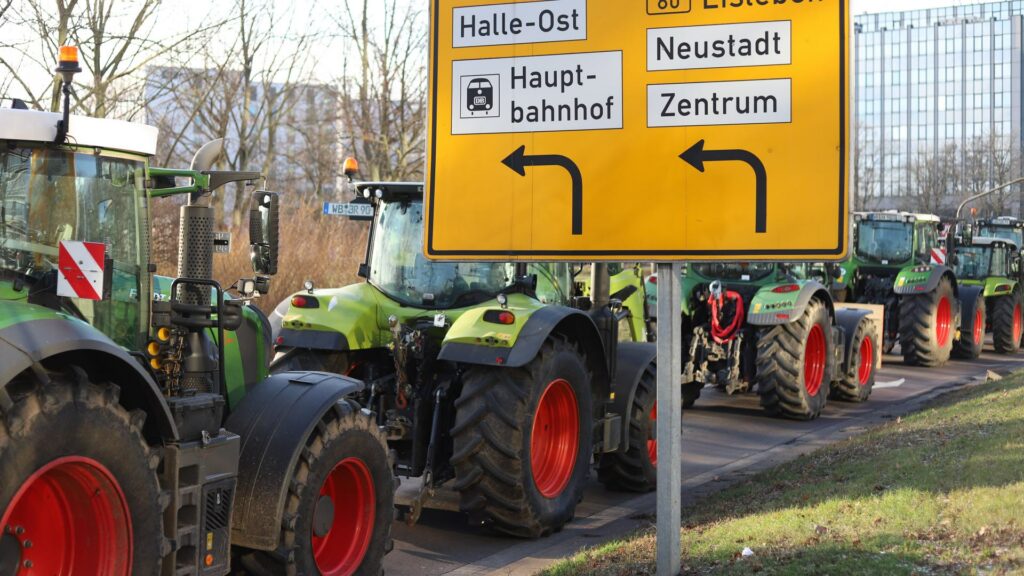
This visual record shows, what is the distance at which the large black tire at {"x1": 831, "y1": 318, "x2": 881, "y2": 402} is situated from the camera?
13844mm

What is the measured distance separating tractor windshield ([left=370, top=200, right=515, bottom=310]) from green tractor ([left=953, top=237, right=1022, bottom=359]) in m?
13.2

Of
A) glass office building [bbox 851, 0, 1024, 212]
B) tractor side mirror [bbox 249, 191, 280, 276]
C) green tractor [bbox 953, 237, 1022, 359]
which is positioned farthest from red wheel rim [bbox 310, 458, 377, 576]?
glass office building [bbox 851, 0, 1024, 212]

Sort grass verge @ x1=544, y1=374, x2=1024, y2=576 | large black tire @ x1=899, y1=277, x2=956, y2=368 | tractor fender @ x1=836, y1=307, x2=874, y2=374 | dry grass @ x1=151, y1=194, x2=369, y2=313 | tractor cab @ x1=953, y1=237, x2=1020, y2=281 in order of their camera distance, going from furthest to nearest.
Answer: tractor cab @ x1=953, y1=237, x2=1020, y2=281 < large black tire @ x1=899, y1=277, x2=956, y2=368 < dry grass @ x1=151, y1=194, x2=369, y2=313 < tractor fender @ x1=836, y1=307, x2=874, y2=374 < grass verge @ x1=544, y1=374, x2=1024, y2=576

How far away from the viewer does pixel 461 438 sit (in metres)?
7.28

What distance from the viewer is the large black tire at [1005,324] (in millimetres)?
20266

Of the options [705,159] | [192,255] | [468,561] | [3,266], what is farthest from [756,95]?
[468,561]

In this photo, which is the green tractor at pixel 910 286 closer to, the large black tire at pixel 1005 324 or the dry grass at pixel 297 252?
the large black tire at pixel 1005 324

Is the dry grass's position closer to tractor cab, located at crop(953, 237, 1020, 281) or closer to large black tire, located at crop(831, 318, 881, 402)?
large black tire, located at crop(831, 318, 881, 402)

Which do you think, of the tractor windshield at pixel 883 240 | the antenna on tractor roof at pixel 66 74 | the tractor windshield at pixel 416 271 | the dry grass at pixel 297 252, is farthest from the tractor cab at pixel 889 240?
the antenna on tractor roof at pixel 66 74

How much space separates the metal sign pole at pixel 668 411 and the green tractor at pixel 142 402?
5.62 ft

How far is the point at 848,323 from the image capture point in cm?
1409

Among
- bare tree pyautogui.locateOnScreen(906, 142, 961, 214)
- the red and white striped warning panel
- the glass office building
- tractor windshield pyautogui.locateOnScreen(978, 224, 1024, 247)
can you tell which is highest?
the glass office building

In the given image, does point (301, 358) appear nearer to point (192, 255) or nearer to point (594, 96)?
point (192, 255)

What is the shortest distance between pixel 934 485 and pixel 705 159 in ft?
10.4
